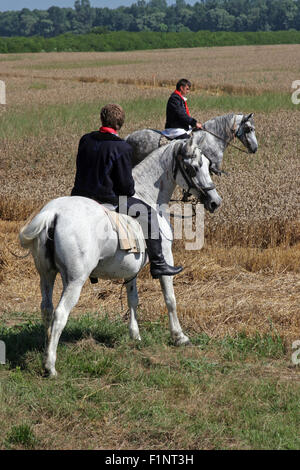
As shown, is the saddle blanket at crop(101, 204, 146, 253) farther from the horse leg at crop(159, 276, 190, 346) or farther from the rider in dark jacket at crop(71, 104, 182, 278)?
the horse leg at crop(159, 276, 190, 346)

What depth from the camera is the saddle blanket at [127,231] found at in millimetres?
6625

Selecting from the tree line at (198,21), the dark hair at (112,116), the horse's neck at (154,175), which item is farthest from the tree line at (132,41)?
the dark hair at (112,116)

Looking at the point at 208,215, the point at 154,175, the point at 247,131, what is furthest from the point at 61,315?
the point at 247,131

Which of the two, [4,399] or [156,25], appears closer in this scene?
[4,399]

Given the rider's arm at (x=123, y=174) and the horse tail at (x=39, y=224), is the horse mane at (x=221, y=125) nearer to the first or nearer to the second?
the rider's arm at (x=123, y=174)

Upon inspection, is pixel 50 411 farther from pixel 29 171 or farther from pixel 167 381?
pixel 29 171

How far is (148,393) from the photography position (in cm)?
620

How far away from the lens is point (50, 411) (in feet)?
19.1

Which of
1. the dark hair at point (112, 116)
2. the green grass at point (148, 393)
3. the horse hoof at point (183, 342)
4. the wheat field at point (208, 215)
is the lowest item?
the wheat field at point (208, 215)

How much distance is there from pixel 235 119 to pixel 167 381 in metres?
9.56

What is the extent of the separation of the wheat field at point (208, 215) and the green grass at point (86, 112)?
46 millimetres

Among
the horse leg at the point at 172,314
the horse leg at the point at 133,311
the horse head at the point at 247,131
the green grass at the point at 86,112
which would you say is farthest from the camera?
the green grass at the point at 86,112
